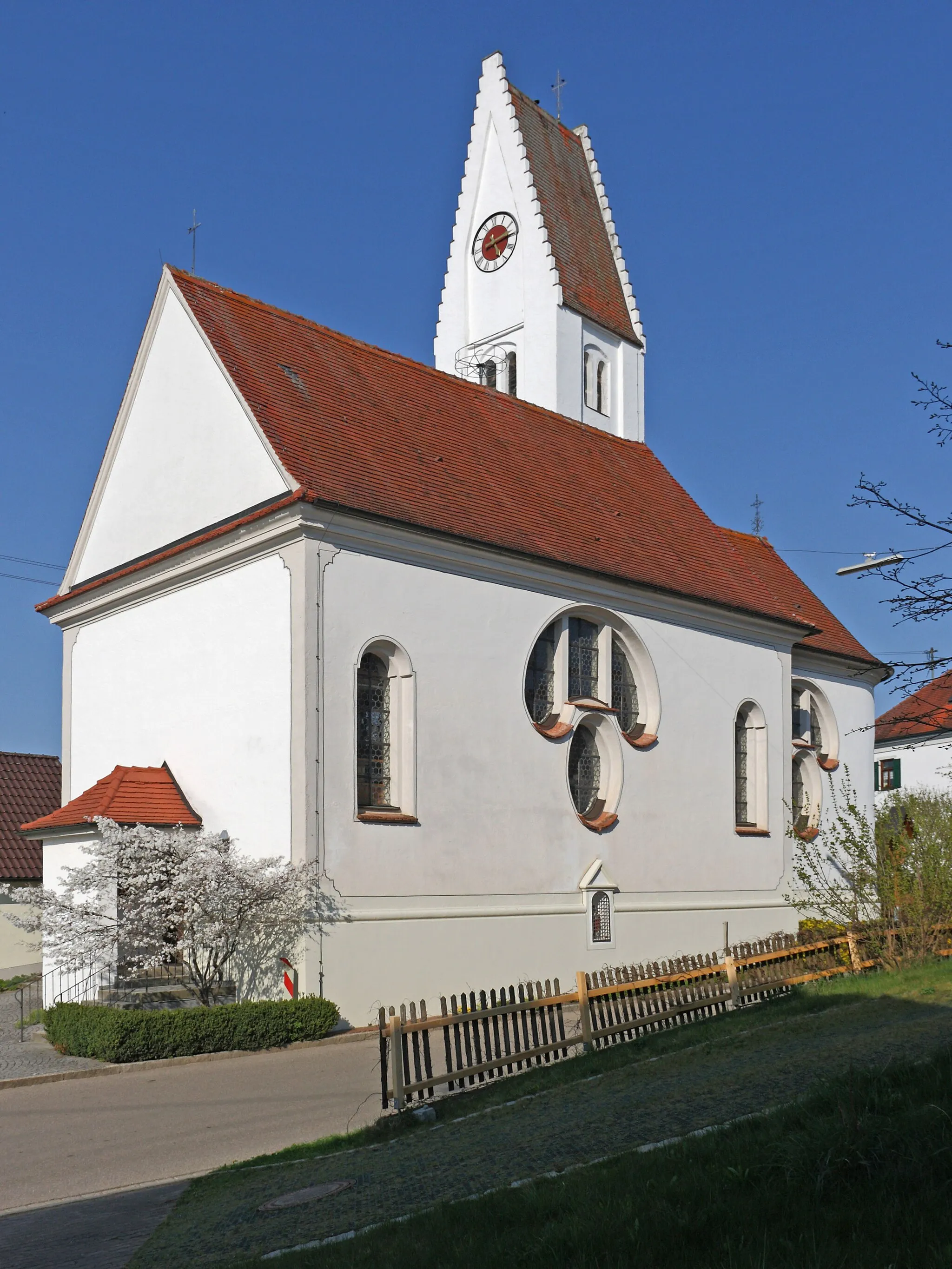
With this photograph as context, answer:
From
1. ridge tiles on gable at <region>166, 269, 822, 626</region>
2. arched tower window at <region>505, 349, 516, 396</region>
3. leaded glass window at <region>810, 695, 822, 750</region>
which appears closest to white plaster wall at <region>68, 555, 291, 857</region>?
ridge tiles on gable at <region>166, 269, 822, 626</region>

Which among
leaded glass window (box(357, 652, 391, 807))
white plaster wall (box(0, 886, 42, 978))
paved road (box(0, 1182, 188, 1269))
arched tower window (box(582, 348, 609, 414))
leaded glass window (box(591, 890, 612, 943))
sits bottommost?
white plaster wall (box(0, 886, 42, 978))

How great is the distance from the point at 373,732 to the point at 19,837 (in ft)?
43.7

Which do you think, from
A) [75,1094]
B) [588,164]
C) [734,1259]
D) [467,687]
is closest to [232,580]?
[467,687]

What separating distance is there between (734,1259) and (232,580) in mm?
16767

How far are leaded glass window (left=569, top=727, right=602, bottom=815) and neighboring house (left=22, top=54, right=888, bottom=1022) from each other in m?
0.06

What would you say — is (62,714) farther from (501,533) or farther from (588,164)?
(588,164)

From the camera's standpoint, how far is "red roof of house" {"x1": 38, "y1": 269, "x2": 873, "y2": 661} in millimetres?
21359

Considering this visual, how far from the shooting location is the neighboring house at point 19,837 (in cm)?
3256

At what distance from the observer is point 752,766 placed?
2906 centimetres

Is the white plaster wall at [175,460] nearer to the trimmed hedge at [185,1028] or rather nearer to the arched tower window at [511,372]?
the trimmed hedge at [185,1028]

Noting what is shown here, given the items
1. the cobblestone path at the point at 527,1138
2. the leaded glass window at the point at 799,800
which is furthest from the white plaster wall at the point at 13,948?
the cobblestone path at the point at 527,1138

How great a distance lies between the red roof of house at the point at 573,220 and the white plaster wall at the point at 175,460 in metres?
14.6

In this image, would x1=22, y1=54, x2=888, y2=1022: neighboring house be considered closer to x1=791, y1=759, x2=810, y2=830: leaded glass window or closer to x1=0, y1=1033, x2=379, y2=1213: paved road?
x1=791, y1=759, x2=810, y2=830: leaded glass window

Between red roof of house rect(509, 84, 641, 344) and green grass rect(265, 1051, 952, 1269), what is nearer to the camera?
green grass rect(265, 1051, 952, 1269)
